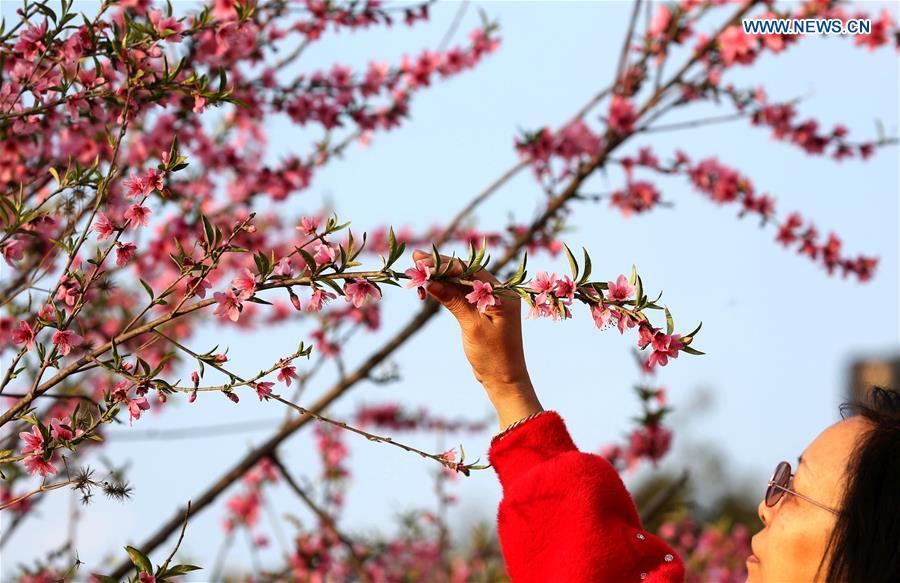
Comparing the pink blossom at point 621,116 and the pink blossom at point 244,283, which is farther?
the pink blossom at point 621,116

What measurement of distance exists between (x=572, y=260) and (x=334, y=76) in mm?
2725

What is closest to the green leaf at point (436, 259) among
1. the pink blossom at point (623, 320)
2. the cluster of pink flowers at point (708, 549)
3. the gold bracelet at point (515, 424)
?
the pink blossom at point (623, 320)

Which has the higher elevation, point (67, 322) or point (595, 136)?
point (595, 136)

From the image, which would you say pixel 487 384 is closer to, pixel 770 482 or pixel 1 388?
pixel 770 482

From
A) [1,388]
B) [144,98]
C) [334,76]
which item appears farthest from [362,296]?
[334,76]

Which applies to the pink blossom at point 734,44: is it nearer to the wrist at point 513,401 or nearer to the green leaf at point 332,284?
the wrist at point 513,401

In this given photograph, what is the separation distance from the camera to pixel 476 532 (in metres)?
6.25

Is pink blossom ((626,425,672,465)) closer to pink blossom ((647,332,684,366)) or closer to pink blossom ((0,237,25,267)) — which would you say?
pink blossom ((647,332,684,366))

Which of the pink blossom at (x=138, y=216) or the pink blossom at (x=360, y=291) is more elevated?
the pink blossom at (x=138, y=216)

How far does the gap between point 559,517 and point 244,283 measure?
0.71 meters

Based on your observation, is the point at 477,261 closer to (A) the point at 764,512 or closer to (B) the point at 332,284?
(B) the point at 332,284

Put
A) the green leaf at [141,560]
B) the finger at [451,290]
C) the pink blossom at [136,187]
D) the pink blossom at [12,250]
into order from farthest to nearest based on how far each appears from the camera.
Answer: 1. the pink blossom at [12,250]
2. the pink blossom at [136,187]
3. the finger at [451,290]
4. the green leaf at [141,560]

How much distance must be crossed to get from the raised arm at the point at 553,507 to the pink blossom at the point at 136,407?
0.54 meters

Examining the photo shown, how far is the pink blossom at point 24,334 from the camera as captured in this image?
A: 1657 millimetres
